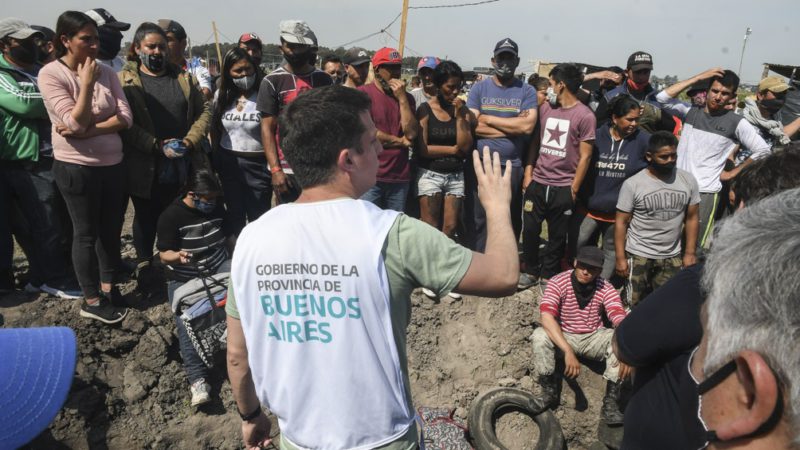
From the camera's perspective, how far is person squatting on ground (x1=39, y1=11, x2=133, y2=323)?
3643 millimetres

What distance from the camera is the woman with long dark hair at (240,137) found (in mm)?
4816

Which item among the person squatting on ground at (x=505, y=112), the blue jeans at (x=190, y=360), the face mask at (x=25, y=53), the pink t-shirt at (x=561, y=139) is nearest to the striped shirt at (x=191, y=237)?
the blue jeans at (x=190, y=360)

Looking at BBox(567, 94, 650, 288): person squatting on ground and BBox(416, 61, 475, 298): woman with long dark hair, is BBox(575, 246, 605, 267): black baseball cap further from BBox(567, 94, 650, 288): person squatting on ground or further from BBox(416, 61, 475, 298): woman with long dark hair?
BBox(416, 61, 475, 298): woman with long dark hair

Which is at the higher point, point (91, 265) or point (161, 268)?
point (91, 265)

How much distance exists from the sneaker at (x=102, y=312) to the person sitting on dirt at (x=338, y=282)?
310cm

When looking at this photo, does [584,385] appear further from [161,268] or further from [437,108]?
[161,268]

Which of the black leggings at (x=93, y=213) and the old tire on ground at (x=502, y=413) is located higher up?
the black leggings at (x=93, y=213)

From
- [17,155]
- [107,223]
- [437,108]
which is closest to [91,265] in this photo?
[107,223]

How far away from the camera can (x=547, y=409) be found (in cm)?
420

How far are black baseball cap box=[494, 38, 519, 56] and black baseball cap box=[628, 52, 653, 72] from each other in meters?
1.43

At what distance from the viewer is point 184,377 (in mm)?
4289

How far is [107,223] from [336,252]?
3.54 meters

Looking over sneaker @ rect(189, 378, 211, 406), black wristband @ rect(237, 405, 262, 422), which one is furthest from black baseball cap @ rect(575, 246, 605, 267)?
sneaker @ rect(189, 378, 211, 406)

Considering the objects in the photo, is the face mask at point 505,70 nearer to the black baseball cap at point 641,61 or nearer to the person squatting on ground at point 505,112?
the person squatting on ground at point 505,112
